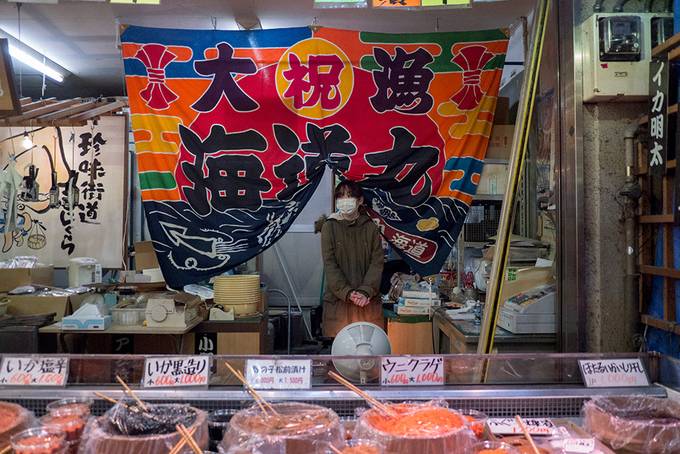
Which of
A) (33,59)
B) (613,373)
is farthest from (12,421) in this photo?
(33,59)

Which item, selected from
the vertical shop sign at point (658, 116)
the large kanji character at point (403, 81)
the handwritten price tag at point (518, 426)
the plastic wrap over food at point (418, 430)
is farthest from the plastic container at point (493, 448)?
the large kanji character at point (403, 81)

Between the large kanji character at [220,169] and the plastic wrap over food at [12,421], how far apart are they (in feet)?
8.57

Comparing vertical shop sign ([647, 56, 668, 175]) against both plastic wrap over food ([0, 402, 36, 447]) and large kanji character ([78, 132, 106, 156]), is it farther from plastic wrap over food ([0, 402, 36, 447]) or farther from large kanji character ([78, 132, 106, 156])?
large kanji character ([78, 132, 106, 156])

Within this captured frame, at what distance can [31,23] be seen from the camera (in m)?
5.77

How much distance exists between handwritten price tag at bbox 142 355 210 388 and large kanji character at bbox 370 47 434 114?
2853mm

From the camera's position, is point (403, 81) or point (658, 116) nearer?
point (658, 116)

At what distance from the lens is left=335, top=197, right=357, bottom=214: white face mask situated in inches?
187

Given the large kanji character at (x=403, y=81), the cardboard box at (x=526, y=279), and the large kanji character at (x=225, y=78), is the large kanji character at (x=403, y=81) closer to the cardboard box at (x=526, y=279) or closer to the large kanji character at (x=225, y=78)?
the large kanji character at (x=225, y=78)

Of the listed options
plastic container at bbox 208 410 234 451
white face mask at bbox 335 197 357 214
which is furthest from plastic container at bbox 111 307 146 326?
plastic container at bbox 208 410 234 451

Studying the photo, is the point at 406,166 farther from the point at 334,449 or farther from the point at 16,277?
the point at 16,277

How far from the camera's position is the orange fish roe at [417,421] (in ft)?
5.50

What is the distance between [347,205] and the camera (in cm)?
478

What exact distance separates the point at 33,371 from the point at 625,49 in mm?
3673

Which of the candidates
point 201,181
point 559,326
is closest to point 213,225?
point 201,181
